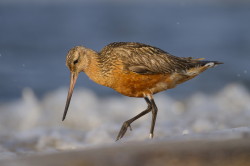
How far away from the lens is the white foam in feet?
33.1

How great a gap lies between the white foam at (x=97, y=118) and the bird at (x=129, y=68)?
3.12 ft

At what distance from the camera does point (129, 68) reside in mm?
8703

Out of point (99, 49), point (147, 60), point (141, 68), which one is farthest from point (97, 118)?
point (99, 49)

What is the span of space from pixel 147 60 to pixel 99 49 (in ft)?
28.9

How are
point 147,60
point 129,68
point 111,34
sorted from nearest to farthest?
1. point 129,68
2. point 147,60
3. point 111,34

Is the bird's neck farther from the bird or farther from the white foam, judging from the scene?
the white foam

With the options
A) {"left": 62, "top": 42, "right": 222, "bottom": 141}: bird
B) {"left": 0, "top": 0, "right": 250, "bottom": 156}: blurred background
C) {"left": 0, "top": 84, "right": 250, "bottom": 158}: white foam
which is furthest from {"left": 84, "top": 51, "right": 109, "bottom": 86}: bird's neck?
{"left": 0, "top": 0, "right": 250, "bottom": 156}: blurred background

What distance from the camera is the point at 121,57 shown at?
28.8 feet

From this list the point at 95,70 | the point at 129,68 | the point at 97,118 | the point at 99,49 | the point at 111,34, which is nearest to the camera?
the point at 129,68

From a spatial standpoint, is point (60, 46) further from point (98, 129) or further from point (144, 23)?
point (98, 129)

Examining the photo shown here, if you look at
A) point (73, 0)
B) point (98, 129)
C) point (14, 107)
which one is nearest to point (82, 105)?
point (14, 107)

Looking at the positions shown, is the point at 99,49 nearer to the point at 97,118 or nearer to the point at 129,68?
the point at 97,118

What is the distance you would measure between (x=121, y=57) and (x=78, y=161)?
9.62 ft

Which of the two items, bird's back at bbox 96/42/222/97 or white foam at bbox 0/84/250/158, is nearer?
bird's back at bbox 96/42/222/97
